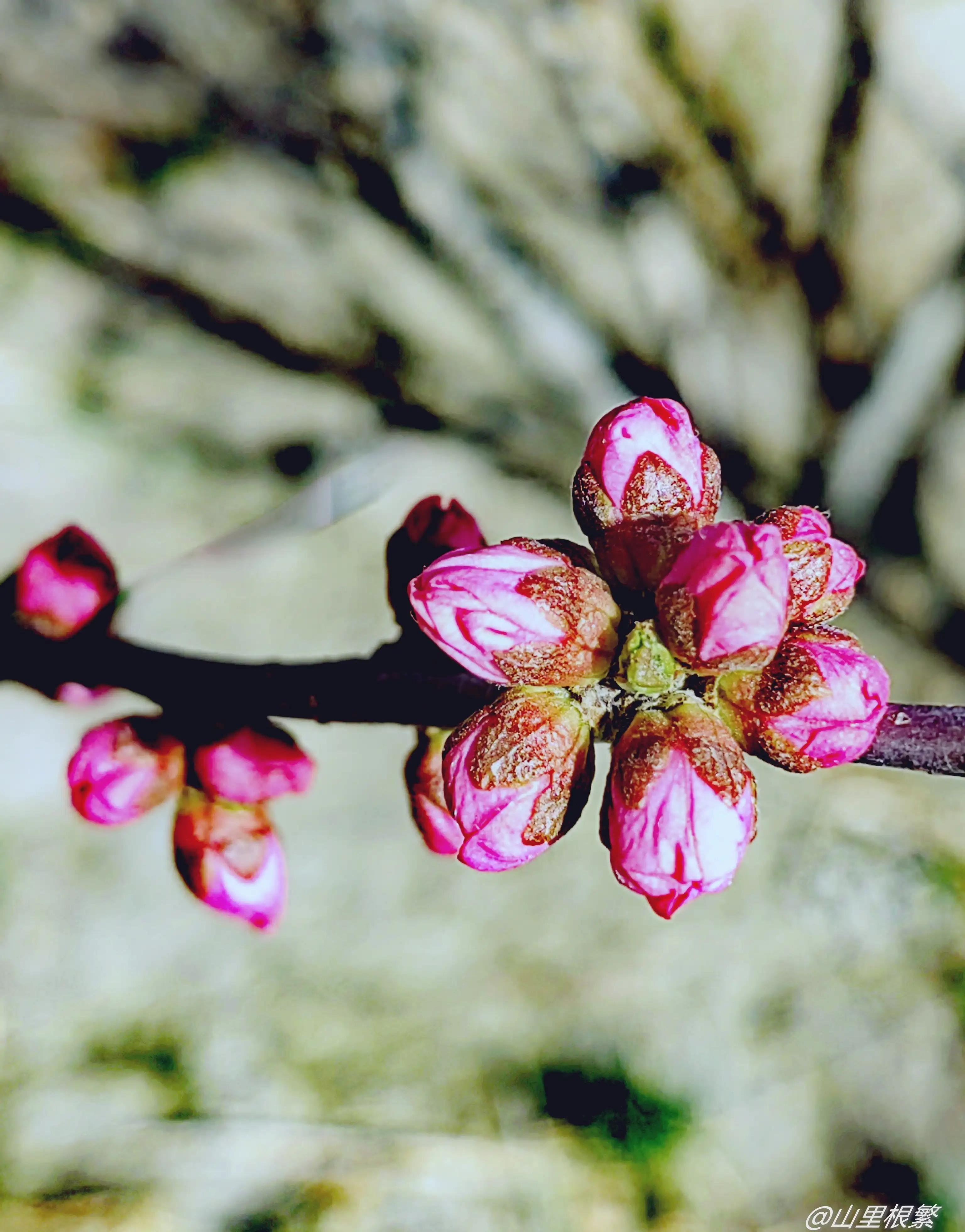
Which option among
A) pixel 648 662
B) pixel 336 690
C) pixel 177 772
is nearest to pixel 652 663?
pixel 648 662

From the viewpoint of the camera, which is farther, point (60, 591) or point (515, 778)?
point (60, 591)

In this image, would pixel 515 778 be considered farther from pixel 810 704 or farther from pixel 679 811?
pixel 810 704

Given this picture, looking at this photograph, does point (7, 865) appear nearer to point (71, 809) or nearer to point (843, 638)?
point (71, 809)

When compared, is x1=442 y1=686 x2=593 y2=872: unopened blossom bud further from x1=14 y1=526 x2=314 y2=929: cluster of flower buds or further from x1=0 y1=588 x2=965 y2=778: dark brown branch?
x1=14 y1=526 x2=314 y2=929: cluster of flower buds

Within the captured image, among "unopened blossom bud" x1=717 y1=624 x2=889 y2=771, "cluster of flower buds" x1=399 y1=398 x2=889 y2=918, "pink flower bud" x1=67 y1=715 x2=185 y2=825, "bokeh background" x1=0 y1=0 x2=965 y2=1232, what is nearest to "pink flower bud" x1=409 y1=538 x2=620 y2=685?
"cluster of flower buds" x1=399 y1=398 x2=889 y2=918

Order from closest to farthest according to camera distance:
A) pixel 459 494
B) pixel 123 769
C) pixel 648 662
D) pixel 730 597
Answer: pixel 730 597
pixel 648 662
pixel 123 769
pixel 459 494

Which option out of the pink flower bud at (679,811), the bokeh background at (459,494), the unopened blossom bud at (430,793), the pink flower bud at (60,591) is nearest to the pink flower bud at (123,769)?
the pink flower bud at (60,591)

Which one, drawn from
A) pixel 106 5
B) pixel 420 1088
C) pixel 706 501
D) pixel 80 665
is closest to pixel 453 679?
pixel 706 501

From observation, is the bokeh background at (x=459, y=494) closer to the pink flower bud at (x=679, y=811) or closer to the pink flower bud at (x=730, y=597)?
the pink flower bud at (x=679, y=811)
